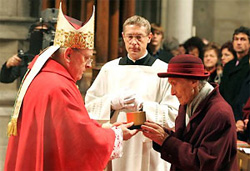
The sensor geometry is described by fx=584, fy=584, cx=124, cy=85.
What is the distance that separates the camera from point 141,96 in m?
4.76

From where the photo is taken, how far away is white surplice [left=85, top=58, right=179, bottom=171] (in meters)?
4.60

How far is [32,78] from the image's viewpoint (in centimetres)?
364

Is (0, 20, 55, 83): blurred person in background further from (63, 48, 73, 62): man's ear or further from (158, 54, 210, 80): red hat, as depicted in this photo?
(158, 54, 210, 80): red hat

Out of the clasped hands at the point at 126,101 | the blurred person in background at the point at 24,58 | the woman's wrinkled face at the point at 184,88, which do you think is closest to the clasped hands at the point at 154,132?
the woman's wrinkled face at the point at 184,88

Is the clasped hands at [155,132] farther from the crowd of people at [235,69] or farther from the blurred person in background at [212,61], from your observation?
A: the blurred person in background at [212,61]

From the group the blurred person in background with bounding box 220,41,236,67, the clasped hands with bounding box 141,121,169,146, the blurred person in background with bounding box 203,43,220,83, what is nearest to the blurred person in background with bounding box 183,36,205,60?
the blurred person in background with bounding box 203,43,220,83

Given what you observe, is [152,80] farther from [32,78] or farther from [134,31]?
[32,78]

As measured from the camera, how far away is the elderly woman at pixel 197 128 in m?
3.44

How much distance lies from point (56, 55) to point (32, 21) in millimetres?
1213

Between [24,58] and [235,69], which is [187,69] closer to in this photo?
[24,58]

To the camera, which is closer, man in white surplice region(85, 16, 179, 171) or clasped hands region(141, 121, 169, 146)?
clasped hands region(141, 121, 169, 146)

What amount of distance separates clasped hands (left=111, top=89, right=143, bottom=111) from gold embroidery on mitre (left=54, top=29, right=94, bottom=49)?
2.52 ft

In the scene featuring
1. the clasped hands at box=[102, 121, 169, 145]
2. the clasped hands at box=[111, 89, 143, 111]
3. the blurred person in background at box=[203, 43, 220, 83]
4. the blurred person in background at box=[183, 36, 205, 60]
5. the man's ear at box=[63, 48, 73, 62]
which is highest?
the man's ear at box=[63, 48, 73, 62]

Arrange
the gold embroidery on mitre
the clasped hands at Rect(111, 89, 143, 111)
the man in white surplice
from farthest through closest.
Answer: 1. the man in white surplice
2. the clasped hands at Rect(111, 89, 143, 111)
3. the gold embroidery on mitre
